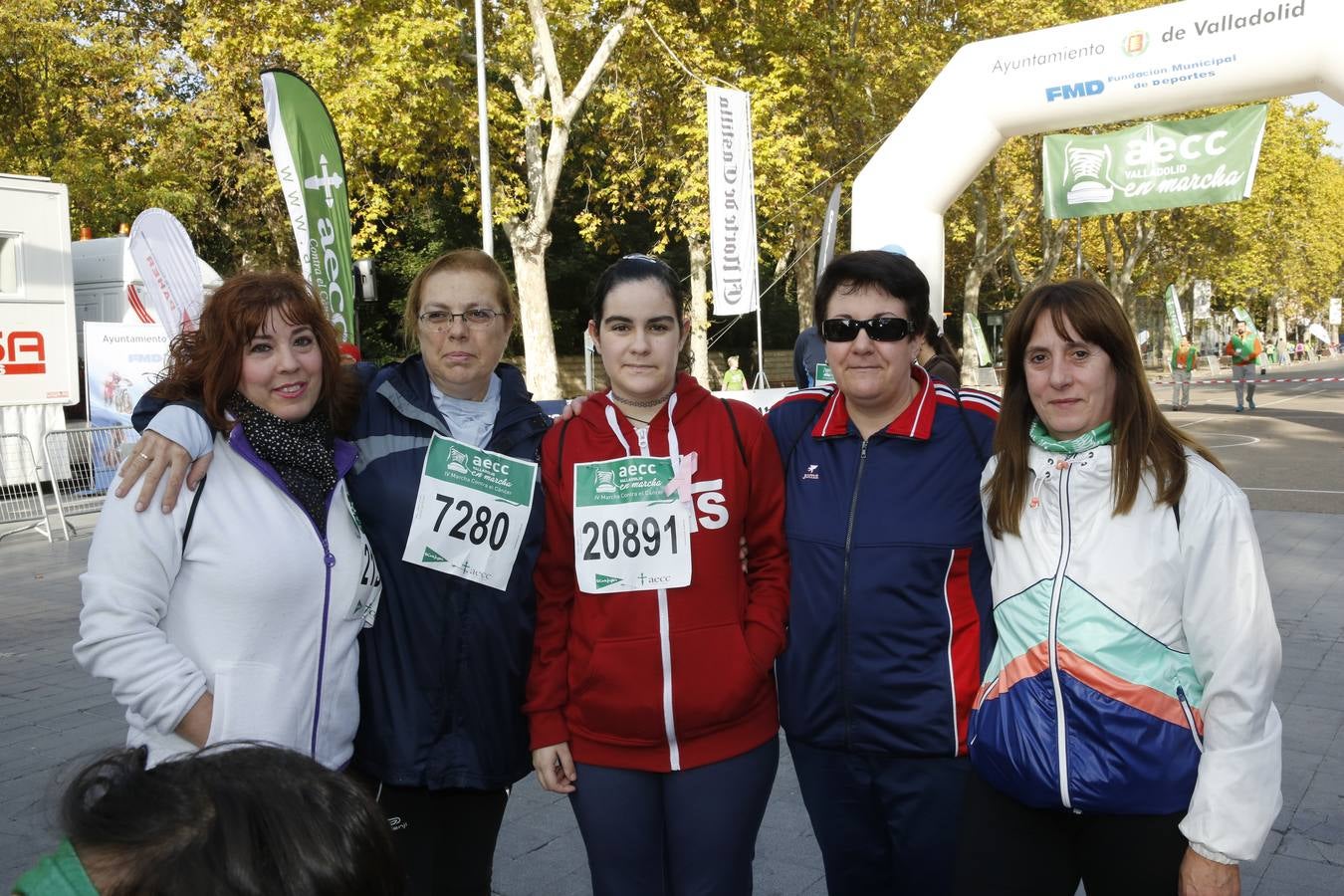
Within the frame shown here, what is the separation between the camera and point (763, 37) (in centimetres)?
2473

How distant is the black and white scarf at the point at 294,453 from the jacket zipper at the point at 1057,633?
1517mm

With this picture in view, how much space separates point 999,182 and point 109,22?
25.8 meters

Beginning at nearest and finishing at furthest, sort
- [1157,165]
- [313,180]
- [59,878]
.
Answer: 1. [59,878]
2. [313,180]
3. [1157,165]

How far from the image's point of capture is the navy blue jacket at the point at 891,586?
243 centimetres

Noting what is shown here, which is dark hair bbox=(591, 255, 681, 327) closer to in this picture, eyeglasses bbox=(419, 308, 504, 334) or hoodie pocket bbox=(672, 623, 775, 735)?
eyeglasses bbox=(419, 308, 504, 334)

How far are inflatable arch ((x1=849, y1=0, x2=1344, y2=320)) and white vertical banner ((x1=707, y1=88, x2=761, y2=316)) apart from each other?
2582 mm

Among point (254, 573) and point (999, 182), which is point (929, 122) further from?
point (999, 182)

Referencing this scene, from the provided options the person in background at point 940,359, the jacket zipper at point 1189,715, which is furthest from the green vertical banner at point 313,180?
the jacket zipper at point 1189,715

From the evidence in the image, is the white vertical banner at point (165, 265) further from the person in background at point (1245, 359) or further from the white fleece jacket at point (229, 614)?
the person in background at point (1245, 359)

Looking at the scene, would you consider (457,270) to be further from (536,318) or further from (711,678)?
(536,318)

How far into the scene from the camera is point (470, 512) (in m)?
2.47

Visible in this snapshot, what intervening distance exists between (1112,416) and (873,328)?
0.60 metres

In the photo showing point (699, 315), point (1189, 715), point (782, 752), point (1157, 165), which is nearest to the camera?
point (1189, 715)

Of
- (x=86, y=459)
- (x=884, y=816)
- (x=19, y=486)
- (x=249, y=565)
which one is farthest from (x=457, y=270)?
(x=19, y=486)
